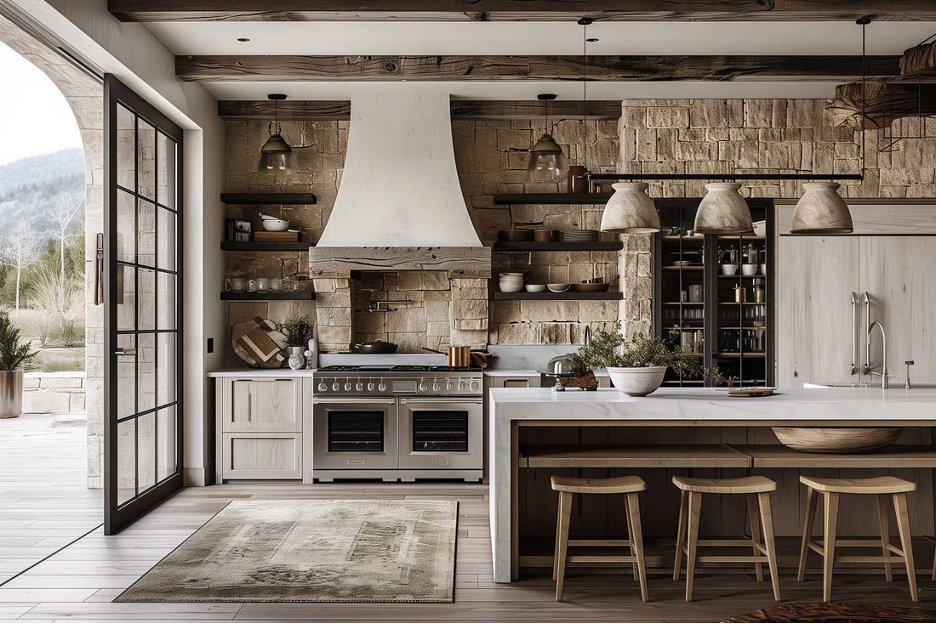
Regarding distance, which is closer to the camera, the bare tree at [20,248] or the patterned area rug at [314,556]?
the patterned area rug at [314,556]

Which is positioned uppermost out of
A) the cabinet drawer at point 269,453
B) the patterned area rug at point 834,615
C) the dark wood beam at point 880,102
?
the dark wood beam at point 880,102

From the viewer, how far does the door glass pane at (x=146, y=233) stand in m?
5.24

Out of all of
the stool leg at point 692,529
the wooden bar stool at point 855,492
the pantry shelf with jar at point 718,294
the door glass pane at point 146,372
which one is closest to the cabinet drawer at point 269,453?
the door glass pane at point 146,372

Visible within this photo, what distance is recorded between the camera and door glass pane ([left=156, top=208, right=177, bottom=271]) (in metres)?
5.67

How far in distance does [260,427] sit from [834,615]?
4.88 metres

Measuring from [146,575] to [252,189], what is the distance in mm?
3848

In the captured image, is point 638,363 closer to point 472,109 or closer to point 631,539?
point 631,539

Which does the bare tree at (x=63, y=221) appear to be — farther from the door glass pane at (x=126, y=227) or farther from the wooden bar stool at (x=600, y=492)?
the wooden bar stool at (x=600, y=492)

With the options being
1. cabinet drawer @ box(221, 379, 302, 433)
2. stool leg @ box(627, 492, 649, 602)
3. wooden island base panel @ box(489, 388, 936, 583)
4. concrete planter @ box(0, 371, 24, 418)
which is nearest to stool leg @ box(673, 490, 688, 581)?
wooden island base panel @ box(489, 388, 936, 583)

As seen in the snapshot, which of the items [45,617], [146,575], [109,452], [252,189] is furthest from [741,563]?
[252,189]

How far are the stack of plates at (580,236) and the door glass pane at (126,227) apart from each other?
11.0 ft

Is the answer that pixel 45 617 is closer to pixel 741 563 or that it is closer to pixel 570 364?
pixel 570 364

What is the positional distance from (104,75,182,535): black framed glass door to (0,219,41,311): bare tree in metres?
2.29

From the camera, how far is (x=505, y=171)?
6.96 meters
